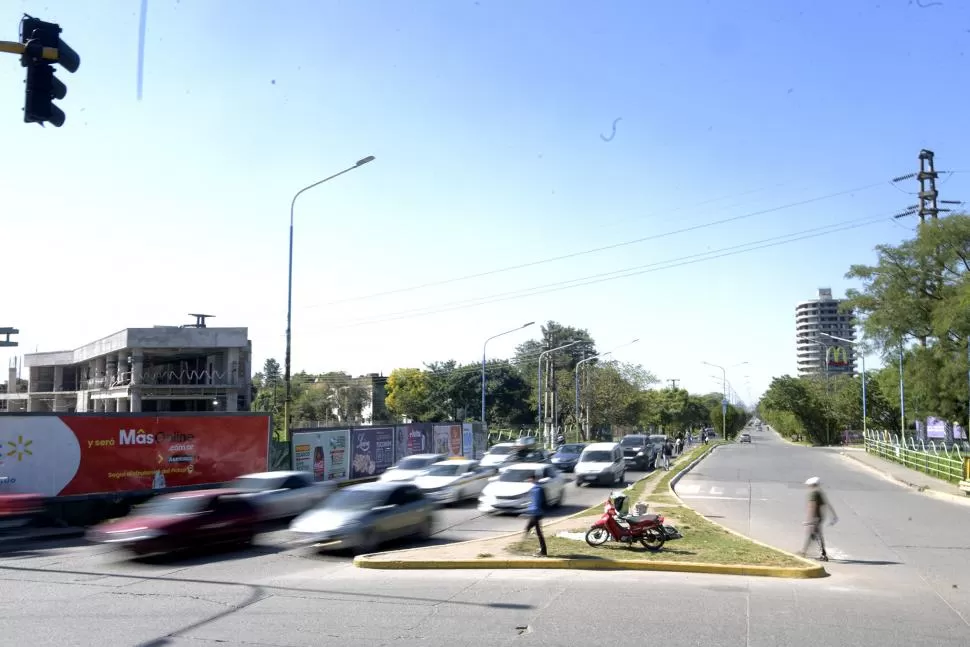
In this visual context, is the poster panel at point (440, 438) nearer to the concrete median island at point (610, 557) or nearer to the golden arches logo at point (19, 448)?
the golden arches logo at point (19, 448)

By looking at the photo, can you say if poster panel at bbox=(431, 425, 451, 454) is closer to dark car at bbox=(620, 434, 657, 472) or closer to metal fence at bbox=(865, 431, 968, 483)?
dark car at bbox=(620, 434, 657, 472)

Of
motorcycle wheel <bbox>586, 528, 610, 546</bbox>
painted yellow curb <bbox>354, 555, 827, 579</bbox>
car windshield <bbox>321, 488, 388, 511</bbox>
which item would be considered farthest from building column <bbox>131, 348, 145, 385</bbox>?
motorcycle wheel <bbox>586, 528, 610, 546</bbox>

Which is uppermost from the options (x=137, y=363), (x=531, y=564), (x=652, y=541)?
(x=137, y=363)

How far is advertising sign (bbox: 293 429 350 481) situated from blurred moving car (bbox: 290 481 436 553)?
11.1 m

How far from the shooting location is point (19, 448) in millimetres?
19703

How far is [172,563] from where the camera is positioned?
14359 mm

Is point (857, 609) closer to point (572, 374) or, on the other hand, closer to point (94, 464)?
point (94, 464)

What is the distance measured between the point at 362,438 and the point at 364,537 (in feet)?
55.2

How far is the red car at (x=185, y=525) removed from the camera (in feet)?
46.4

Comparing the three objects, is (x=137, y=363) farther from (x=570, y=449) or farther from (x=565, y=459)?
(x=565, y=459)

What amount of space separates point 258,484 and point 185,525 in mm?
3368

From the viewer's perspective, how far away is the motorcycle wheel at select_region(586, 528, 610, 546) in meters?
15.1

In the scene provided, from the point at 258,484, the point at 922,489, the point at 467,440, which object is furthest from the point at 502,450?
the point at 258,484

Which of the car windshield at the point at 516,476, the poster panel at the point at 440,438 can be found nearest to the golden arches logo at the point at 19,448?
the car windshield at the point at 516,476
